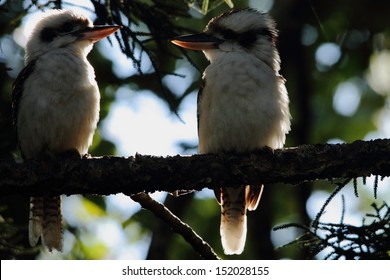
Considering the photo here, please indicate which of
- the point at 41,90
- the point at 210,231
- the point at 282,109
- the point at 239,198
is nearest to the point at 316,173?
the point at 282,109

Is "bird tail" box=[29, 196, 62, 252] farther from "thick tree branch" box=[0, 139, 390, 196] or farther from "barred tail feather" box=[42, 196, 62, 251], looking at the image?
"thick tree branch" box=[0, 139, 390, 196]

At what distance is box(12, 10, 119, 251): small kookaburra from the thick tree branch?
2.17ft

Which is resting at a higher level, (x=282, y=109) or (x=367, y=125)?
(x=367, y=125)

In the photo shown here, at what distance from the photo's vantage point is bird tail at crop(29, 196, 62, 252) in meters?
5.55

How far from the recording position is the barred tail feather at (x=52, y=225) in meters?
5.54

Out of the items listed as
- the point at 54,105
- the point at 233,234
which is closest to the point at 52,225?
the point at 54,105

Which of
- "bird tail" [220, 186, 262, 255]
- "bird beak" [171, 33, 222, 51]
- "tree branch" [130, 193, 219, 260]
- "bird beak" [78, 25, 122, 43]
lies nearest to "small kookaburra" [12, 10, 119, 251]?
"bird beak" [78, 25, 122, 43]

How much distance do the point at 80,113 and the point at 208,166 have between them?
103cm

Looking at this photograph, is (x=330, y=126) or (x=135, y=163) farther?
(x=330, y=126)

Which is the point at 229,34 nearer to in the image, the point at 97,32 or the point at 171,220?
the point at 97,32

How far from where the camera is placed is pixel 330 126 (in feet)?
27.6

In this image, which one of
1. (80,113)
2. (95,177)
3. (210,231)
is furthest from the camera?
(210,231)

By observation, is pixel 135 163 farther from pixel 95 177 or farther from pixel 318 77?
pixel 318 77

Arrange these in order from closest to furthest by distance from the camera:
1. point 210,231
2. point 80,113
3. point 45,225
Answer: point 80,113 < point 45,225 < point 210,231
